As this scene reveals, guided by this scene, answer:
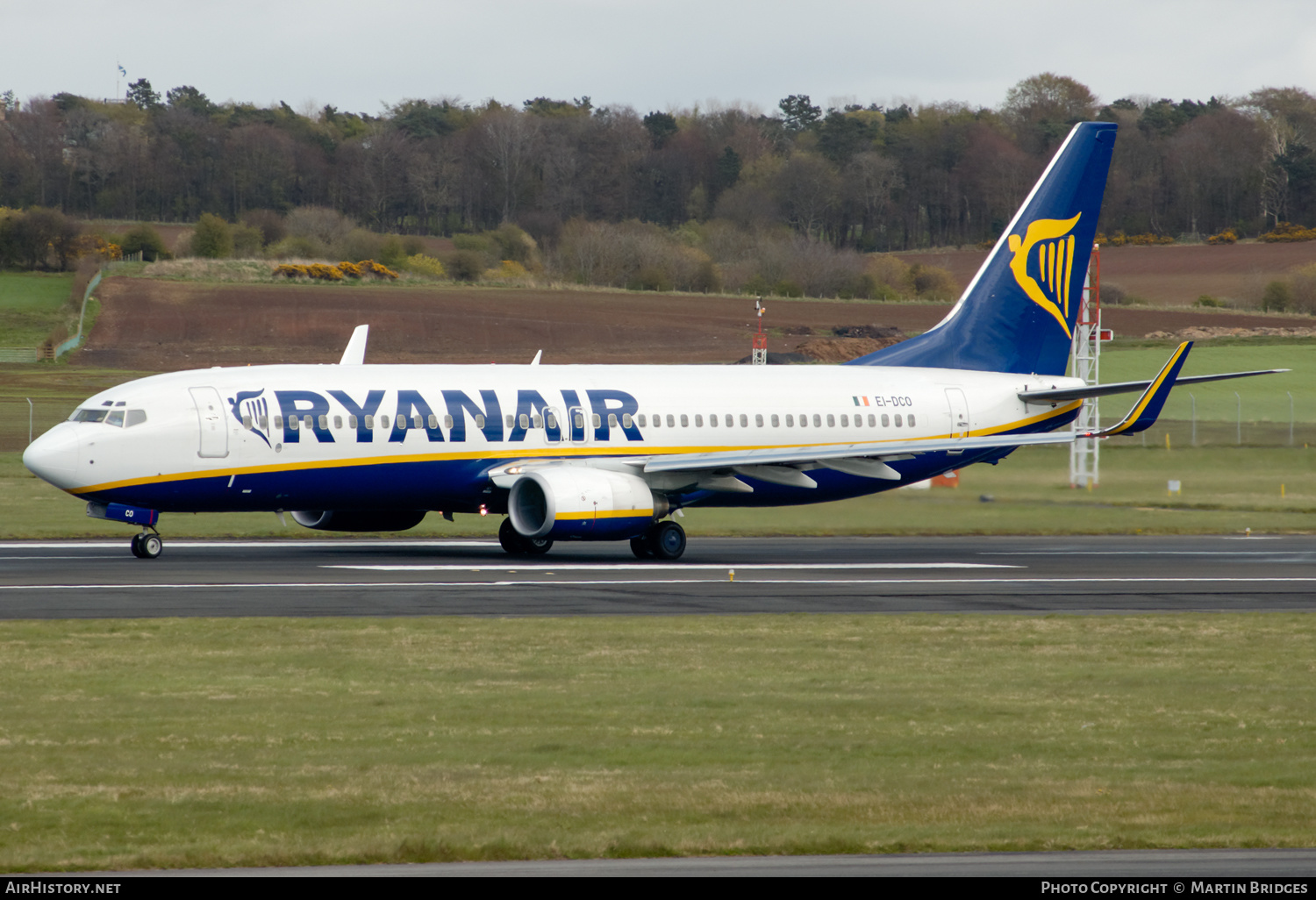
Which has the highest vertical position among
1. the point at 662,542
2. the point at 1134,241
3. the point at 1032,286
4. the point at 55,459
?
the point at 1134,241

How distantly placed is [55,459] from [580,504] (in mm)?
9389

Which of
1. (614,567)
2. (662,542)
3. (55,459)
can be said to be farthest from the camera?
(662,542)

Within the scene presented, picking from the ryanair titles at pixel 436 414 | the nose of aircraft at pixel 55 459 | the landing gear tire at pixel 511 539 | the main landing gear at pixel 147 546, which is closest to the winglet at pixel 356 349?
the ryanair titles at pixel 436 414

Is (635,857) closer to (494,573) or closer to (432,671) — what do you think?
→ (432,671)

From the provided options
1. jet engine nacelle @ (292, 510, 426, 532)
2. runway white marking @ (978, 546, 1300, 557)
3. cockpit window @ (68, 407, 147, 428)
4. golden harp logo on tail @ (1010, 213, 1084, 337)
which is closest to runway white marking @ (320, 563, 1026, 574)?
jet engine nacelle @ (292, 510, 426, 532)

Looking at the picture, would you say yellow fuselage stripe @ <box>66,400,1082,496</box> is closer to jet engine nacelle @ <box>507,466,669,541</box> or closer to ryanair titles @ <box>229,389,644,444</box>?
ryanair titles @ <box>229,389,644,444</box>

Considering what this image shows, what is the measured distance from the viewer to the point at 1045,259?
37844 mm

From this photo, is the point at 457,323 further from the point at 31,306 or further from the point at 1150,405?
the point at 1150,405

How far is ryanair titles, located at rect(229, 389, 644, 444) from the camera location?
2970cm

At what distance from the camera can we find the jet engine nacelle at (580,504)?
2956cm

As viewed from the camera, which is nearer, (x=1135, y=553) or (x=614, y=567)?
(x=614, y=567)

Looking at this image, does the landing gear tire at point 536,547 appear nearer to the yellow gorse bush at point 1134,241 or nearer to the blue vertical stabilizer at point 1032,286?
the blue vertical stabilizer at point 1032,286

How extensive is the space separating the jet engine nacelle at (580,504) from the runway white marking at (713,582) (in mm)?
2552

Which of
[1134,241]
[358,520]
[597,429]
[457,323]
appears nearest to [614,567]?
[597,429]
